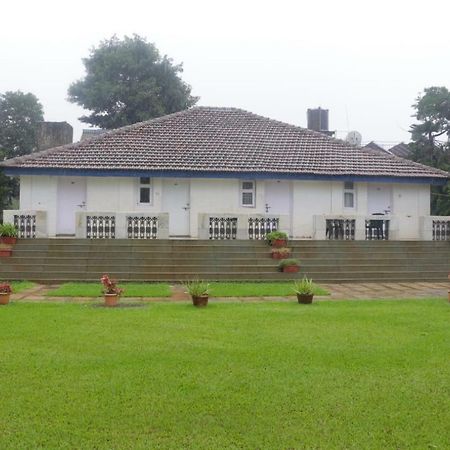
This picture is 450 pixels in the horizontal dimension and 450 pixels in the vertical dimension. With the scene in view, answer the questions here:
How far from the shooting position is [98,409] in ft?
14.8

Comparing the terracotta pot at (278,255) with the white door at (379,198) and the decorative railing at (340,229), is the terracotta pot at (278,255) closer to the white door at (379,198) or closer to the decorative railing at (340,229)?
the decorative railing at (340,229)

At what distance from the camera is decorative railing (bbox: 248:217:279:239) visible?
55.2ft

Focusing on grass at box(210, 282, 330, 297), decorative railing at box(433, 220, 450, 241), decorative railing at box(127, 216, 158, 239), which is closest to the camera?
grass at box(210, 282, 330, 297)

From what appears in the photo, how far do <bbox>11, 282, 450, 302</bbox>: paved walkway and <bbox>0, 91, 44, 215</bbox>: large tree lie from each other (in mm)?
28678

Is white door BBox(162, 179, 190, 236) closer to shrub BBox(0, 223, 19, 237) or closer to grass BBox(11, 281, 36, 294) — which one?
shrub BBox(0, 223, 19, 237)

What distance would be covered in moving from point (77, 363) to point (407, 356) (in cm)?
383

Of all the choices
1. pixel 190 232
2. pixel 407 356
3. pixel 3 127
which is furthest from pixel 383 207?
pixel 3 127

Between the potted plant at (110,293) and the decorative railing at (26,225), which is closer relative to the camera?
the potted plant at (110,293)

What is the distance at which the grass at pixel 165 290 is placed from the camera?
38.7 feet

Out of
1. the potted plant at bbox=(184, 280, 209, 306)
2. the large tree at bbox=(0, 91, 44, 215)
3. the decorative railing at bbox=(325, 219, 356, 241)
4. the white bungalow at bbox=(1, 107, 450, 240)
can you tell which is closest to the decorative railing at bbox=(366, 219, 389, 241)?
the white bungalow at bbox=(1, 107, 450, 240)

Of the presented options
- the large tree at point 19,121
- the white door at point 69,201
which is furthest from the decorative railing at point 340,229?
the large tree at point 19,121

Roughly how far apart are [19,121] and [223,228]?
1201 inches

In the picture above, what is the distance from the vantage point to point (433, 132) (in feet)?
94.4

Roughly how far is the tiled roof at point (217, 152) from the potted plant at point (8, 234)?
4564 millimetres
